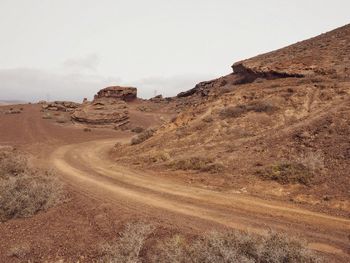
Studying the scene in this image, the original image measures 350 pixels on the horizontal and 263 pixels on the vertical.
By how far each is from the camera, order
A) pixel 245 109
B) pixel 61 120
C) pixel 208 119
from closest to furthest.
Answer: pixel 245 109 < pixel 208 119 < pixel 61 120

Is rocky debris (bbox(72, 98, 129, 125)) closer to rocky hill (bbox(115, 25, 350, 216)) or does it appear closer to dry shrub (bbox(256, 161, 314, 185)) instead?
rocky hill (bbox(115, 25, 350, 216))

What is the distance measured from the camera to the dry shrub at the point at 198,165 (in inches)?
746

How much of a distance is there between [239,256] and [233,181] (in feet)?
29.4

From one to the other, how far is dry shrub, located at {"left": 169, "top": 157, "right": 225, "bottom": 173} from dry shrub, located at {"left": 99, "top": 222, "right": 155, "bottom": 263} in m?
8.61

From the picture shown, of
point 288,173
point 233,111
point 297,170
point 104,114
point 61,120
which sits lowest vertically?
point 288,173

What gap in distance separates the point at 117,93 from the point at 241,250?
7323 cm

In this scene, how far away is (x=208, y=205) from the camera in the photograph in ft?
44.8

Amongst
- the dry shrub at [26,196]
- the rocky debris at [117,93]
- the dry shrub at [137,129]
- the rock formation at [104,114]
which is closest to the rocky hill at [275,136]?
the dry shrub at [26,196]

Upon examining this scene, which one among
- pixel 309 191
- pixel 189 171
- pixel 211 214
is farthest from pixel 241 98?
pixel 211 214

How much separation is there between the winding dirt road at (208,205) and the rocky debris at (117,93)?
5858 cm

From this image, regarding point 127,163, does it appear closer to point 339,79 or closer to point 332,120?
point 332,120

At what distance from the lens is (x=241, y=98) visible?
2805 centimetres

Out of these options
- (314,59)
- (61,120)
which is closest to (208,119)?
(314,59)

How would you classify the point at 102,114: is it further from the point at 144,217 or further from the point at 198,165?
the point at 144,217
